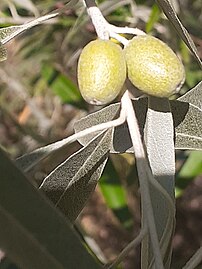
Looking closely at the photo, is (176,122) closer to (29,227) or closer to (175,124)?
(175,124)

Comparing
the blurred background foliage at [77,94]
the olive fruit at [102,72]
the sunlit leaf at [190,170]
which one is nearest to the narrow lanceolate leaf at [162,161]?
the olive fruit at [102,72]

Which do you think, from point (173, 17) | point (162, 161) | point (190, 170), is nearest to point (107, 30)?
point (173, 17)

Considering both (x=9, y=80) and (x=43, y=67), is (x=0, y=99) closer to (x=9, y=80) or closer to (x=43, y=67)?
(x=9, y=80)

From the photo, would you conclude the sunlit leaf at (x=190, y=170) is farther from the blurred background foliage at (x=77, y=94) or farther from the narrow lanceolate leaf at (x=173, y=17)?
the narrow lanceolate leaf at (x=173, y=17)

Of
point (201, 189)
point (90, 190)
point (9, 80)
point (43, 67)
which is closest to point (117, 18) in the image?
point (43, 67)

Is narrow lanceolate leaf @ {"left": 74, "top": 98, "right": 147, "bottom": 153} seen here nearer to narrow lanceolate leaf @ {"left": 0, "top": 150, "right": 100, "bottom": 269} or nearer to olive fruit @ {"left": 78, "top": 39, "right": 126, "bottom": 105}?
olive fruit @ {"left": 78, "top": 39, "right": 126, "bottom": 105}

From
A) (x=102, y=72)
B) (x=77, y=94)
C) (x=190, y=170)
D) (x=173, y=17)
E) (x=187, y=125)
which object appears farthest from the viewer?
(x=77, y=94)

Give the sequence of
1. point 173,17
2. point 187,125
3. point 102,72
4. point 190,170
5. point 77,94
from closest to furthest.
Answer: point 102,72 → point 173,17 → point 187,125 → point 190,170 → point 77,94
